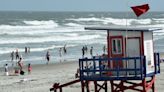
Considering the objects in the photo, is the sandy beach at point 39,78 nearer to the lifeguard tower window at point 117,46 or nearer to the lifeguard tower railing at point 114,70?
the lifeguard tower railing at point 114,70

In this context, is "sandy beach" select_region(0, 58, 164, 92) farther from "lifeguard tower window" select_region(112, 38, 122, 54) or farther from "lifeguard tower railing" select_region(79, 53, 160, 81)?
"lifeguard tower window" select_region(112, 38, 122, 54)

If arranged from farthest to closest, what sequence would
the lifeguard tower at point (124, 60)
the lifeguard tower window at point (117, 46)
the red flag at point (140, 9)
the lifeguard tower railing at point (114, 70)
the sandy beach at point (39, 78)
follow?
1. the sandy beach at point (39, 78)
2. the lifeguard tower window at point (117, 46)
3. the red flag at point (140, 9)
4. the lifeguard tower at point (124, 60)
5. the lifeguard tower railing at point (114, 70)

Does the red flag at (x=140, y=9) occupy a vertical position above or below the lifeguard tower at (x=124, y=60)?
above

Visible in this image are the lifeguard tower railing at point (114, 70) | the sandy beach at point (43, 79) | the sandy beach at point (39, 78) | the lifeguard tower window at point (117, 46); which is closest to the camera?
the lifeguard tower railing at point (114, 70)

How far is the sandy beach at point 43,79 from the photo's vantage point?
1230 inches

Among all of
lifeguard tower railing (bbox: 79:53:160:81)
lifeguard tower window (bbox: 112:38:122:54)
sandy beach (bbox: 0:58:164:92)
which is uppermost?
lifeguard tower window (bbox: 112:38:122:54)

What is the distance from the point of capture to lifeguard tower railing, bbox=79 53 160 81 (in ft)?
71.5

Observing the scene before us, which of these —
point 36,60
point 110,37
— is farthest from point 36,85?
point 36,60

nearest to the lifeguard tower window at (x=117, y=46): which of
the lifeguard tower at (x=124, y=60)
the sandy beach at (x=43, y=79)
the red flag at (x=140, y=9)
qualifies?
the lifeguard tower at (x=124, y=60)

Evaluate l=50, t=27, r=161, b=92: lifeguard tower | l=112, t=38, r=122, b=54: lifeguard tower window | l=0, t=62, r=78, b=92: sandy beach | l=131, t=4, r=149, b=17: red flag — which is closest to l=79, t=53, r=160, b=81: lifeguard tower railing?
l=50, t=27, r=161, b=92: lifeguard tower

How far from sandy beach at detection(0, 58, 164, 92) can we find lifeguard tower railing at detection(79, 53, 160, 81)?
7.30 meters

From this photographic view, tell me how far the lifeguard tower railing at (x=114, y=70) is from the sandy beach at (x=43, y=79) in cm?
730

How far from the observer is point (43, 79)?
119ft

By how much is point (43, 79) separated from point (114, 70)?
1498 cm
